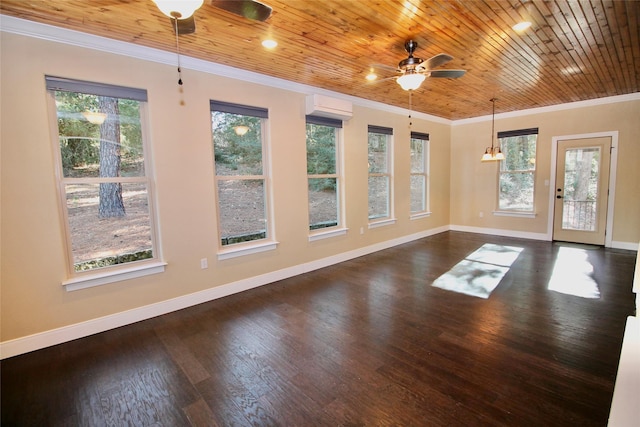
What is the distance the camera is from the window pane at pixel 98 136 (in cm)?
267

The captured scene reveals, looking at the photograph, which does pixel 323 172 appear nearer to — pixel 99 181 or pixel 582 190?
pixel 99 181

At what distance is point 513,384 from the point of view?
1.98m

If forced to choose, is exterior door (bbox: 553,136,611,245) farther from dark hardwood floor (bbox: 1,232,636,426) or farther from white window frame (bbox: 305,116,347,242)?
white window frame (bbox: 305,116,347,242)

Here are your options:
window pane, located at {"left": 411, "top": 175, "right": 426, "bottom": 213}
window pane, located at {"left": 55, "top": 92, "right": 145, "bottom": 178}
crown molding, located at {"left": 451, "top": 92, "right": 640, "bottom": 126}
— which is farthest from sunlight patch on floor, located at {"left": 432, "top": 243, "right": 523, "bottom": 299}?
window pane, located at {"left": 55, "top": 92, "right": 145, "bottom": 178}

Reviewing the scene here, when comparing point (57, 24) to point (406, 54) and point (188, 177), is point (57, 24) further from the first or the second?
point (406, 54)

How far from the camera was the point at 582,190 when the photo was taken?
223 inches

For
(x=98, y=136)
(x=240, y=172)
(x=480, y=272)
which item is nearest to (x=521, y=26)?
(x=480, y=272)

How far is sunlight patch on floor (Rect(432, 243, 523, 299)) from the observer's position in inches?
144

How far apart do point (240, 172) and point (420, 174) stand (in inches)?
168

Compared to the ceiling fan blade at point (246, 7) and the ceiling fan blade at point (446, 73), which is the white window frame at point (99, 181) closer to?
the ceiling fan blade at point (246, 7)

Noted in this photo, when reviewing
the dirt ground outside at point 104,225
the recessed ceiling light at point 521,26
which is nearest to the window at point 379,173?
the recessed ceiling light at point 521,26

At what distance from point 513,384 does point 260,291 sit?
2682 millimetres

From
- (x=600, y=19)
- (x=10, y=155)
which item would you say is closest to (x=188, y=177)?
(x=10, y=155)

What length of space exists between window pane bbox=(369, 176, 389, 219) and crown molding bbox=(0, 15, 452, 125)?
1.88m
